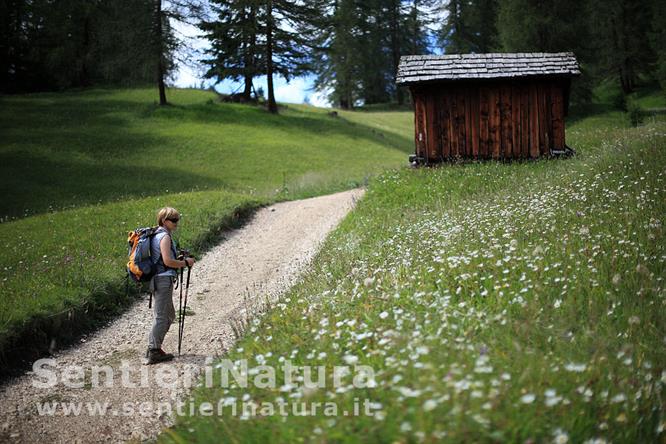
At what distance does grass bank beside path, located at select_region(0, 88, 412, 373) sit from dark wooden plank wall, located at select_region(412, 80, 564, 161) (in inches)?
200

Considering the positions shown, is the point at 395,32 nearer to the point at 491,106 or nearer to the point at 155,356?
the point at 491,106

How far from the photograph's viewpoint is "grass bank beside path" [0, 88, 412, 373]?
9.84 m

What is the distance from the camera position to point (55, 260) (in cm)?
1126

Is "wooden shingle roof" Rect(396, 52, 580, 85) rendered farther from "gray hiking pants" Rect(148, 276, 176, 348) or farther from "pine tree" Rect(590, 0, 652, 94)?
"pine tree" Rect(590, 0, 652, 94)

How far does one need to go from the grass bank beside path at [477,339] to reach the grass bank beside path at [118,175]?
4499 mm

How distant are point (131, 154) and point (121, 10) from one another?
14.0 meters

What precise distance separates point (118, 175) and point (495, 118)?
18.1 metres

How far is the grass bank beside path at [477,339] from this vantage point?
3633 mm

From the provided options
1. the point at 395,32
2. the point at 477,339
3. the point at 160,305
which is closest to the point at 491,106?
the point at 160,305

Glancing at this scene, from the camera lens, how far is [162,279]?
25.4ft

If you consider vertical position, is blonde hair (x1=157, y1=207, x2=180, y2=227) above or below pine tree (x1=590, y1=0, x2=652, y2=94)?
below

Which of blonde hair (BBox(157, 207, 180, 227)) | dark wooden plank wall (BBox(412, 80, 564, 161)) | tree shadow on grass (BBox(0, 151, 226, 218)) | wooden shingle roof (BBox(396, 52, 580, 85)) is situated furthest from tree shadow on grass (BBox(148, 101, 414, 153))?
blonde hair (BBox(157, 207, 180, 227))

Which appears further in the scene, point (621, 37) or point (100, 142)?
point (621, 37)

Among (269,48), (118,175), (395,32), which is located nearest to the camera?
(118,175)
